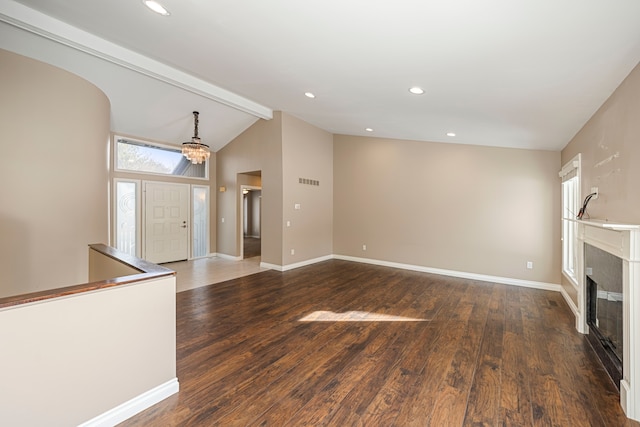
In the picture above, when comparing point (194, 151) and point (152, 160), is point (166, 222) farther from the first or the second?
point (194, 151)

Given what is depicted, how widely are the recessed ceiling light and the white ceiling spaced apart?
0.08 m

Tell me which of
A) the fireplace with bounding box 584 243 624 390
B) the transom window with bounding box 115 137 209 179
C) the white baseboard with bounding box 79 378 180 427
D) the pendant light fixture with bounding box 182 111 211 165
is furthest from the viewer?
the transom window with bounding box 115 137 209 179

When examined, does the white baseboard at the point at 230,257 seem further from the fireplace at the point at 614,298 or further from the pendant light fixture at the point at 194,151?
the fireplace at the point at 614,298

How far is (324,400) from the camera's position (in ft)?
6.73

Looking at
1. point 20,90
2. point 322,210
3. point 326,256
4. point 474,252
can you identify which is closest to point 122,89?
point 20,90

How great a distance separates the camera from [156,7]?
8.22ft

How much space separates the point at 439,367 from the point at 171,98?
5777mm

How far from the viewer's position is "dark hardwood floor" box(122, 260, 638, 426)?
6.30ft

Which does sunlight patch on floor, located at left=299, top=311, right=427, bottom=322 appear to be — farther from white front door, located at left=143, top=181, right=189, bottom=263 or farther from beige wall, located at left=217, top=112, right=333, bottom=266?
white front door, located at left=143, top=181, right=189, bottom=263

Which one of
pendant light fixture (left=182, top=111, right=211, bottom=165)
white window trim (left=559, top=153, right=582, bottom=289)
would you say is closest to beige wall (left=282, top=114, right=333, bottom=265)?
pendant light fixture (left=182, top=111, right=211, bottom=165)

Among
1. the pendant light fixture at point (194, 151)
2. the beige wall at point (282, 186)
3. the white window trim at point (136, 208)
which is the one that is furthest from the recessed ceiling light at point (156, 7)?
the white window trim at point (136, 208)

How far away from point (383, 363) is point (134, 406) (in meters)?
1.89

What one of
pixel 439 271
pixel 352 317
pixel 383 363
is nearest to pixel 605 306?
pixel 383 363

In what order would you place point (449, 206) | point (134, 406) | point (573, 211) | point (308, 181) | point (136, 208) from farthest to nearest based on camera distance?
1. point (308, 181)
2. point (136, 208)
3. point (449, 206)
4. point (573, 211)
5. point (134, 406)
